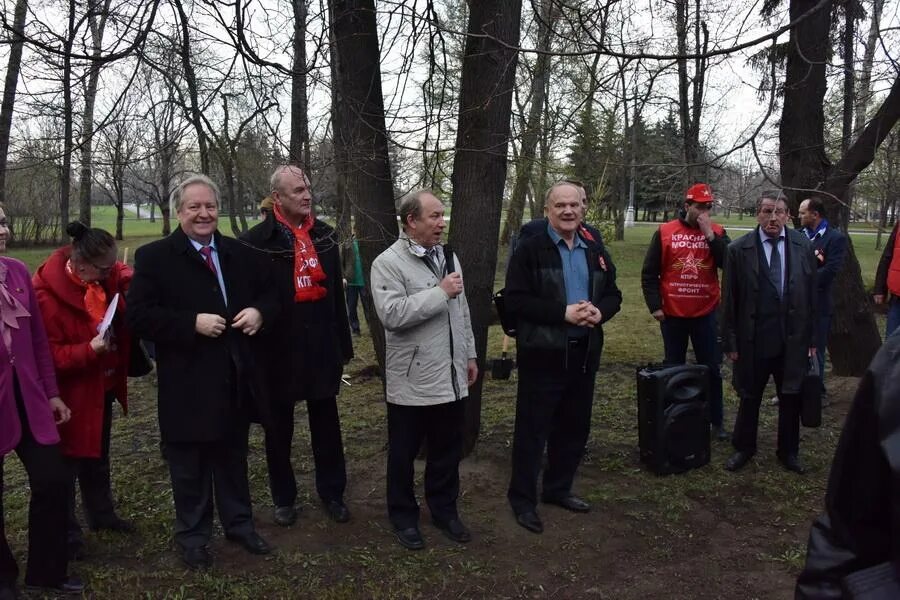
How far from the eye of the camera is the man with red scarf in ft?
12.6

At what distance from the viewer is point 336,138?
4.27 metres

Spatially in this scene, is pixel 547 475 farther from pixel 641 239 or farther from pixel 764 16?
pixel 641 239

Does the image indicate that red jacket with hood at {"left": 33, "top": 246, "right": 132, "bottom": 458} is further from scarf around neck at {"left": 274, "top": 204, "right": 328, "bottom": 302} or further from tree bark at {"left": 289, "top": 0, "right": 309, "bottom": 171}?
tree bark at {"left": 289, "top": 0, "right": 309, "bottom": 171}

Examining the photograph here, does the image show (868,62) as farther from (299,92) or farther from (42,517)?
(42,517)

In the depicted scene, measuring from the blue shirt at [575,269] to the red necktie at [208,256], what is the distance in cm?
180

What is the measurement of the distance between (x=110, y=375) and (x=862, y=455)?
3549mm

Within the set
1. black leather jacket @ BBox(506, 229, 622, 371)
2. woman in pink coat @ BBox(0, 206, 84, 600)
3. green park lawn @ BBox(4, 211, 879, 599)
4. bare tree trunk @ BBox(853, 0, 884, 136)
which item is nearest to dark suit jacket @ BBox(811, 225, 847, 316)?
bare tree trunk @ BBox(853, 0, 884, 136)

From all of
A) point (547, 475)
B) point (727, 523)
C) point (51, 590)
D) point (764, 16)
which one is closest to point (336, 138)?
point (547, 475)

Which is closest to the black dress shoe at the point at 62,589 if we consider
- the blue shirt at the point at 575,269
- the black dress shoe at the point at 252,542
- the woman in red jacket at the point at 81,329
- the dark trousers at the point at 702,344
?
the woman in red jacket at the point at 81,329

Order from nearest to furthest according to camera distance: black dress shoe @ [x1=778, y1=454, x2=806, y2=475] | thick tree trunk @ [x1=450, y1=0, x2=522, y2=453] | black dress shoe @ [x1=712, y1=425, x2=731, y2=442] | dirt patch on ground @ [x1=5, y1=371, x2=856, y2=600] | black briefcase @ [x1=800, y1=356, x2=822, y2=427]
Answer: dirt patch on ground @ [x1=5, y1=371, x2=856, y2=600] → thick tree trunk @ [x1=450, y1=0, x2=522, y2=453] → black briefcase @ [x1=800, y1=356, x2=822, y2=427] → black dress shoe @ [x1=778, y1=454, x2=806, y2=475] → black dress shoe @ [x1=712, y1=425, x2=731, y2=442]

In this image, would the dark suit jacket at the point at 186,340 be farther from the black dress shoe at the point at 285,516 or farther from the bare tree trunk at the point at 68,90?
the bare tree trunk at the point at 68,90

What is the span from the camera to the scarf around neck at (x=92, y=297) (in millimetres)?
3484

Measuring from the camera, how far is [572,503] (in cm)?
417

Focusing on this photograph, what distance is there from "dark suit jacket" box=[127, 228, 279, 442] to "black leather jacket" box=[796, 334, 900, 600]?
2.78 metres
